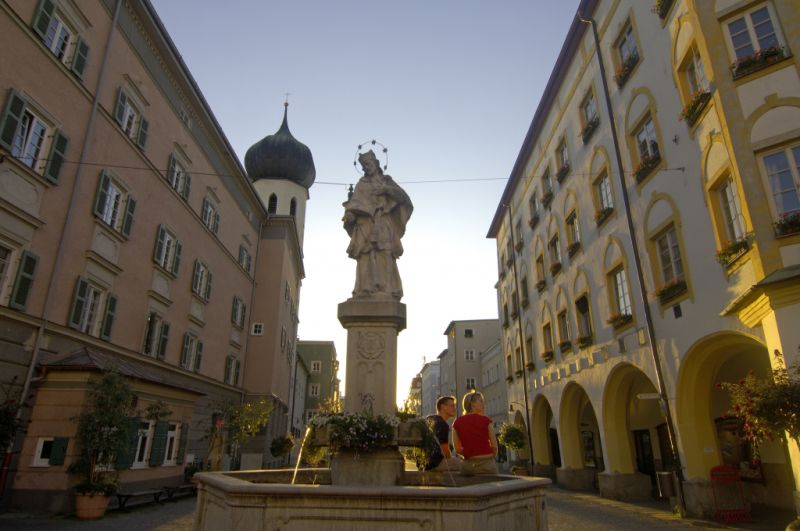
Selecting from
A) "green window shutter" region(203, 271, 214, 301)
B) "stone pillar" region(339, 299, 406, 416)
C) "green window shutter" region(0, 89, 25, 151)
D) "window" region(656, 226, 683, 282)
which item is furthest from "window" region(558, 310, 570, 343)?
"green window shutter" region(0, 89, 25, 151)

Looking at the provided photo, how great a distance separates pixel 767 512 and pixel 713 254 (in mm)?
7606

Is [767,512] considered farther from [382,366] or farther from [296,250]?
[296,250]

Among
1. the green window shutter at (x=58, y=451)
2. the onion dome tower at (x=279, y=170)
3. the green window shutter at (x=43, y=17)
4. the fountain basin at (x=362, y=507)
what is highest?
the onion dome tower at (x=279, y=170)

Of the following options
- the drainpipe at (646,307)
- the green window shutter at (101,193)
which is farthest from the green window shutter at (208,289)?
the drainpipe at (646,307)

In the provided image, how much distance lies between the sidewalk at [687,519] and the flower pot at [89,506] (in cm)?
1460

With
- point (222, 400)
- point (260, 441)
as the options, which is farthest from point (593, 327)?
point (260, 441)

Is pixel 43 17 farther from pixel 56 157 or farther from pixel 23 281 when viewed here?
pixel 23 281

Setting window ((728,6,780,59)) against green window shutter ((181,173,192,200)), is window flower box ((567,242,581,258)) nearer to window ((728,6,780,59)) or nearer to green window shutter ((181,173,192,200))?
window ((728,6,780,59))

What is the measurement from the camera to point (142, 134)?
20.3 m

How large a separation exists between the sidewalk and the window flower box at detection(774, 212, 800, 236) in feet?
21.7

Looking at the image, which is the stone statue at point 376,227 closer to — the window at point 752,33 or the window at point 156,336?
the window at point 752,33

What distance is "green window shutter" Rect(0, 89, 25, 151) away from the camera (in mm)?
12891

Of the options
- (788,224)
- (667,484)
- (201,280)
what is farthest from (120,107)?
(667,484)

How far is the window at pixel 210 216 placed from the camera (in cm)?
2784
